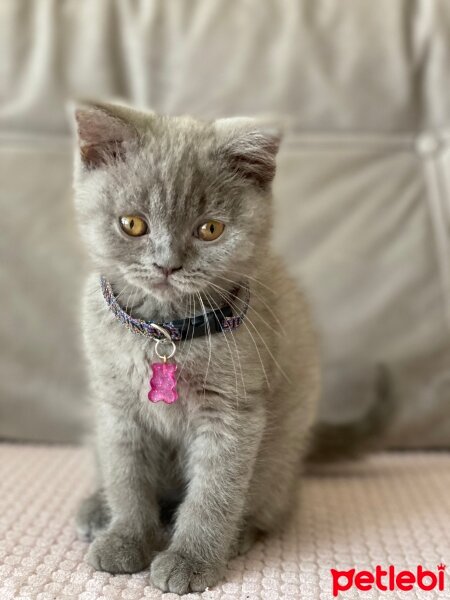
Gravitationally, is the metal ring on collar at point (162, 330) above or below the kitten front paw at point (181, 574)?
above

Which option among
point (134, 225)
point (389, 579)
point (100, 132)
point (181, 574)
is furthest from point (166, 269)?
point (389, 579)

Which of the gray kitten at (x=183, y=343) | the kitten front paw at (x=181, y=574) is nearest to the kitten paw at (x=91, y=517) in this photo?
the gray kitten at (x=183, y=343)

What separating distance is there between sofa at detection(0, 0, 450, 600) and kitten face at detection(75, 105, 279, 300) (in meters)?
0.51

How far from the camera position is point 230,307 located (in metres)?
0.89

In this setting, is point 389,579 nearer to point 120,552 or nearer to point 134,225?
point 120,552

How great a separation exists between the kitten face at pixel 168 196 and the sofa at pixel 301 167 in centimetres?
51

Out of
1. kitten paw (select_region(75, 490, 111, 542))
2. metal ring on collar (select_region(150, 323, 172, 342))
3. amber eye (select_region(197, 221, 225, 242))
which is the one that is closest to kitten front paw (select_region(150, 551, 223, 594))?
kitten paw (select_region(75, 490, 111, 542))

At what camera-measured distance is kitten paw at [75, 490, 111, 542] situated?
967mm

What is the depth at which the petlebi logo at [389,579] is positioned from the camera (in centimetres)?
84

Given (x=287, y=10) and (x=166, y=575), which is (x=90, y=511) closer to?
(x=166, y=575)

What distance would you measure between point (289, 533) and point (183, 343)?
0.36 m

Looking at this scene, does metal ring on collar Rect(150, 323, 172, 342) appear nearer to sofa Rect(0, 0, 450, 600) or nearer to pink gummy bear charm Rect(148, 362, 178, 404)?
pink gummy bear charm Rect(148, 362, 178, 404)

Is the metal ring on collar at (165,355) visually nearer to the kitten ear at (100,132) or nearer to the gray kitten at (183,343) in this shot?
the gray kitten at (183,343)

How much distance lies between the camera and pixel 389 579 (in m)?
0.86
